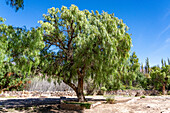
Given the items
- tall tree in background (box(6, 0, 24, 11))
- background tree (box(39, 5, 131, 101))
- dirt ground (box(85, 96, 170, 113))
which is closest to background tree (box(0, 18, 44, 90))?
tall tree in background (box(6, 0, 24, 11))

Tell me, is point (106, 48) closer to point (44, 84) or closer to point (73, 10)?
point (73, 10)

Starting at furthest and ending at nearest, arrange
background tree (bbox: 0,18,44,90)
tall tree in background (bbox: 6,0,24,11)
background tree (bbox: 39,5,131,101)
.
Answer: background tree (bbox: 39,5,131,101) < background tree (bbox: 0,18,44,90) < tall tree in background (bbox: 6,0,24,11)

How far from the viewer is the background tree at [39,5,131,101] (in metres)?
8.12

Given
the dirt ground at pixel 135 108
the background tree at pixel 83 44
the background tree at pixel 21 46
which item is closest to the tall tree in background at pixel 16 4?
the background tree at pixel 21 46

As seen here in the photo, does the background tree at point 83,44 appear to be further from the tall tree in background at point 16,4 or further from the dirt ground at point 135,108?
the tall tree in background at point 16,4

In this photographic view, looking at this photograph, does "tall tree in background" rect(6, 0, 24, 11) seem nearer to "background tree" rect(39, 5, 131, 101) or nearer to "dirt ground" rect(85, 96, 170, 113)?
"background tree" rect(39, 5, 131, 101)

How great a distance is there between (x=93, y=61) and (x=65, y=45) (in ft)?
10.5

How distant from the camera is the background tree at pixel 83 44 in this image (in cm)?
812

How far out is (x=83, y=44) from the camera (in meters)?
8.48

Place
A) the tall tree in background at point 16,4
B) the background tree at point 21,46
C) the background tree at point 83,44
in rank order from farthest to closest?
1. the background tree at point 83,44
2. the background tree at point 21,46
3. the tall tree in background at point 16,4

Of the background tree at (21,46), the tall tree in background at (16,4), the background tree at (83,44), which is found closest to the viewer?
the tall tree in background at (16,4)

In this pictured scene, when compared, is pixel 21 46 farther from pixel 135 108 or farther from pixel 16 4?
pixel 135 108

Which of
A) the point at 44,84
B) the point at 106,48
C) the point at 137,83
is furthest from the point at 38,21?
the point at 137,83

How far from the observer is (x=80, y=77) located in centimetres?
1108
